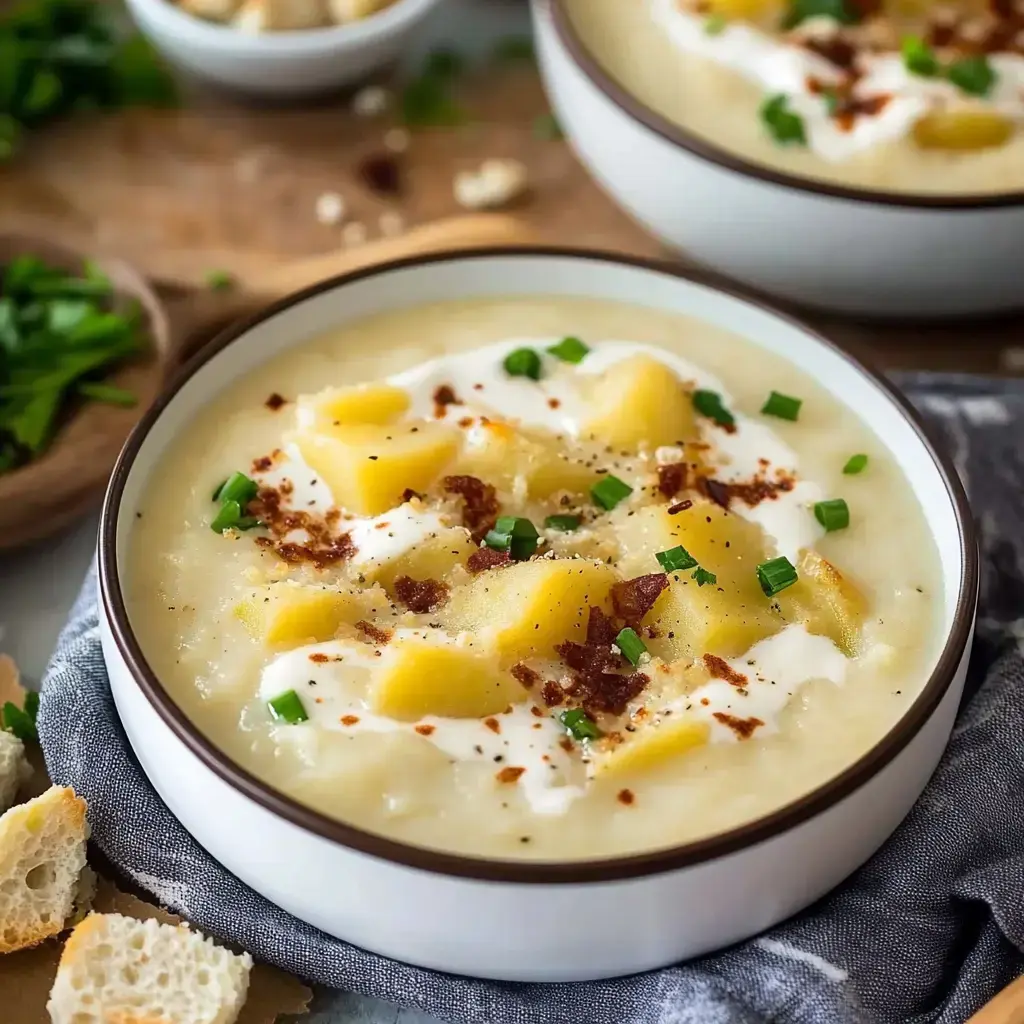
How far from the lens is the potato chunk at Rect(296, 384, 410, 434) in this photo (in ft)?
7.38

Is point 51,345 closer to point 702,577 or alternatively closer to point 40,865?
point 40,865

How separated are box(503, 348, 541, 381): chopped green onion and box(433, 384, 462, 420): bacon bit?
0.35ft

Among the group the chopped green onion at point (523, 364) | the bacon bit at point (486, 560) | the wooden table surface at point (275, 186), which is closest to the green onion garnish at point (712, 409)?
the chopped green onion at point (523, 364)

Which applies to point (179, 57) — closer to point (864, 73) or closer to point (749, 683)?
point (864, 73)

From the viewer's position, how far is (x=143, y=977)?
1.82m

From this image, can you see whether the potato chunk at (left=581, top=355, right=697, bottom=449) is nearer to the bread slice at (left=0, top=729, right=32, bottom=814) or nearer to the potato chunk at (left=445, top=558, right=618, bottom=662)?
the potato chunk at (left=445, top=558, right=618, bottom=662)

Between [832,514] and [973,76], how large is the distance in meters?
1.32

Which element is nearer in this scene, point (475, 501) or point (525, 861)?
point (525, 861)

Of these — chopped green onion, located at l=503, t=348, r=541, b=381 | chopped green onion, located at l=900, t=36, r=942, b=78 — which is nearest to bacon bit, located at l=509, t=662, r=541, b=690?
chopped green onion, located at l=503, t=348, r=541, b=381

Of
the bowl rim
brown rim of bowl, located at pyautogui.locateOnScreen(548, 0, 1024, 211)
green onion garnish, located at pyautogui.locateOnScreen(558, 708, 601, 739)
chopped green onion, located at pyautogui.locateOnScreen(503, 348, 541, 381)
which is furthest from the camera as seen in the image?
the bowl rim

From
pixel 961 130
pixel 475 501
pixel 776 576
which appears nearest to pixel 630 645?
pixel 776 576

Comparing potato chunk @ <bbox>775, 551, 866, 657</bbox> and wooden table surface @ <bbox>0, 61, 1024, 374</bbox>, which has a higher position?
potato chunk @ <bbox>775, 551, 866, 657</bbox>

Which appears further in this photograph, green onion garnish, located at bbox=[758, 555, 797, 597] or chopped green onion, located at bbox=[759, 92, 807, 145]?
chopped green onion, located at bbox=[759, 92, 807, 145]

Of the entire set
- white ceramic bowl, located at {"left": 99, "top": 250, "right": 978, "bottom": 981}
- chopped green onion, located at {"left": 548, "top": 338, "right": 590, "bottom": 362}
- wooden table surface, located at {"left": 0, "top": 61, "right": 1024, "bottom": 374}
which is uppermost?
chopped green onion, located at {"left": 548, "top": 338, "right": 590, "bottom": 362}
